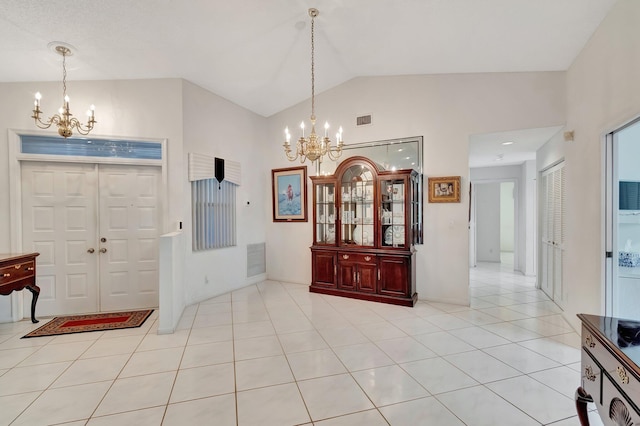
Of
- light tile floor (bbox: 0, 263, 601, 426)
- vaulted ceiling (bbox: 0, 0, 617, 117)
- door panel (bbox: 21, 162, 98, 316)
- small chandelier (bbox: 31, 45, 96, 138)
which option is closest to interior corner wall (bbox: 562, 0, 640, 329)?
vaulted ceiling (bbox: 0, 0, 617, 117)

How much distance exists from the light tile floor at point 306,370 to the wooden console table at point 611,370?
2.01ft

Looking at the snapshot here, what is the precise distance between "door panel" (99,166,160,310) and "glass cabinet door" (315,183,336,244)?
2.49 meters

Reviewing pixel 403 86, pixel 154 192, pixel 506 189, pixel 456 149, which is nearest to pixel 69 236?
pixel 154 192

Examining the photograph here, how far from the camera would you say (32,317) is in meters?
3.74

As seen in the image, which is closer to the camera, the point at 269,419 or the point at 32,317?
the point at 269,419

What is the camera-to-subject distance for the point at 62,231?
4.01 m

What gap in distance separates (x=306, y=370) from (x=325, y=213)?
289 centimetres

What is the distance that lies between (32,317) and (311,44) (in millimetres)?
4978

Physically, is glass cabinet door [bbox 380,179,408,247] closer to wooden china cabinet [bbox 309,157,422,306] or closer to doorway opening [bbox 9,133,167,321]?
wooden china cabinet [bbox 309,157,422,306]

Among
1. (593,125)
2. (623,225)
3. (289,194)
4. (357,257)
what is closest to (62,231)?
(289,194)

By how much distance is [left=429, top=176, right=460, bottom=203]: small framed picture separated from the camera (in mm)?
4293

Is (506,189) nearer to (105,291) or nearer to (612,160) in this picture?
(612,160)

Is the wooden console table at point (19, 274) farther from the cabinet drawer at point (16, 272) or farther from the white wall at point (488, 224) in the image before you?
the white wall at point (488, 224)

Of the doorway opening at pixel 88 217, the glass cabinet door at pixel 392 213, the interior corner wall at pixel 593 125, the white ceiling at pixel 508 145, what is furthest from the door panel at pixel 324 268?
the interior corner wall at pixel 593 125
